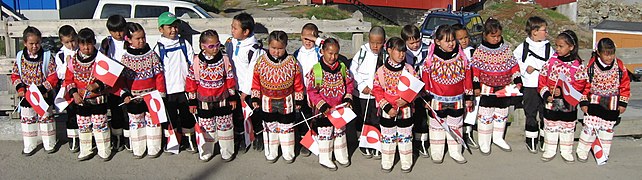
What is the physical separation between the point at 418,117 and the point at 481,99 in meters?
0.65

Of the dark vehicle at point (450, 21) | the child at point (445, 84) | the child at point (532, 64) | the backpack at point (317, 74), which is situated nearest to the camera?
the backpack at point (317, 74)

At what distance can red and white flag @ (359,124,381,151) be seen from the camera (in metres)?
6.46

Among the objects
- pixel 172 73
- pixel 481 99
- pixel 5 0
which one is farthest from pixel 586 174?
pixel 5 0

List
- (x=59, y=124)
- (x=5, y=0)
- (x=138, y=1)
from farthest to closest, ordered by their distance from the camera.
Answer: (x=5, y=0) < (x=138, y=1) < (x=59, y=124)

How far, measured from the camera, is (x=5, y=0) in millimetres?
18766

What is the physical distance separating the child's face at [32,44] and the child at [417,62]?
3484 millimetres

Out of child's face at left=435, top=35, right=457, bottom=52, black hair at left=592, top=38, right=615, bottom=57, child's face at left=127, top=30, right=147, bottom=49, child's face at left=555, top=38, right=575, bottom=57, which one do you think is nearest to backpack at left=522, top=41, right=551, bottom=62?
child's face at left=555, top=38, right=575, bottom=57

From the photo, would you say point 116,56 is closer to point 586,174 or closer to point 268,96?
point 268,96

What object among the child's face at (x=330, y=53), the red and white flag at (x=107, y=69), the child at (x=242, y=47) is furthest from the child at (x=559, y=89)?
the red and white flag at (x=107, y=69)

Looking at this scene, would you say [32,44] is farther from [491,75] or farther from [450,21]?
[450,21]

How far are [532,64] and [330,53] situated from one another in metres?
2.11

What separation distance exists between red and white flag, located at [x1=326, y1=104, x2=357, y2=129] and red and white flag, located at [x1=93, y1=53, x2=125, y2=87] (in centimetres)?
192

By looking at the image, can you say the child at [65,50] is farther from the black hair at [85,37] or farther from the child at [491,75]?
the child at [491,75]

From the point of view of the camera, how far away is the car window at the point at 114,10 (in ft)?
43.2
